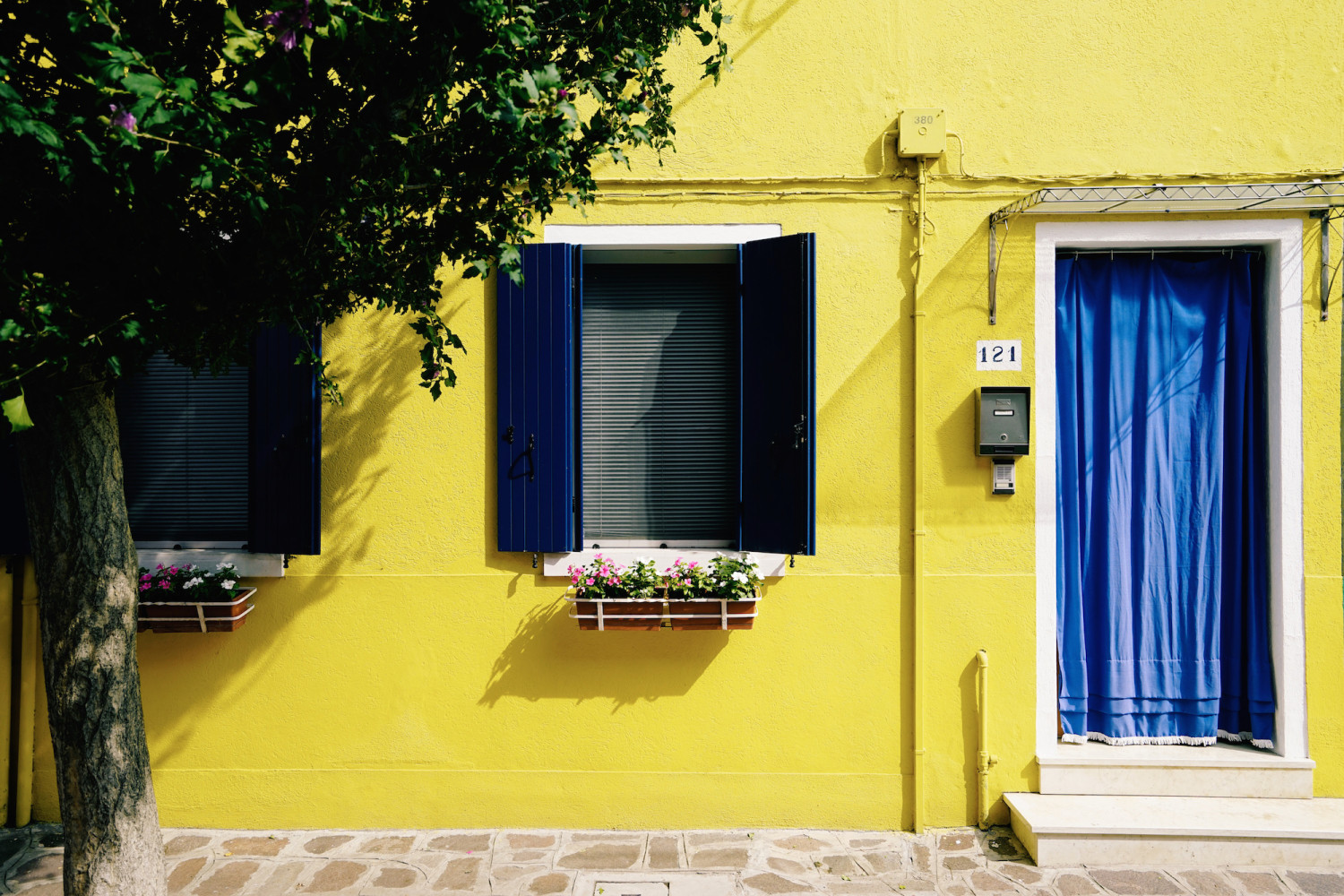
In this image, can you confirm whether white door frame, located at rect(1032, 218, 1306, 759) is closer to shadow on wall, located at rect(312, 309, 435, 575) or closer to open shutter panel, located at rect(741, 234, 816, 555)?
open shutter panel, located at rect(741, 234, 816, 555)

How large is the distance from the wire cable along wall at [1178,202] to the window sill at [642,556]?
67.5 inches

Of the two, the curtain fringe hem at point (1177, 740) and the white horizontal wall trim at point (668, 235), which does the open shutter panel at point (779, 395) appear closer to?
the white horizontal wall trim at point (668, 235)

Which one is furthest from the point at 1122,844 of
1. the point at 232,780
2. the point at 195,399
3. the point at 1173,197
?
the point at 195,399

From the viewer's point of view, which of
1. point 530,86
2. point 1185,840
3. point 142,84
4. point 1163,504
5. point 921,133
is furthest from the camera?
point 1163,504

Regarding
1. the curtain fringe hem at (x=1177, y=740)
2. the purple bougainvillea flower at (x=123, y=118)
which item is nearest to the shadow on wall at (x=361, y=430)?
the purple bougainvillea flower at (x=123, y=118)

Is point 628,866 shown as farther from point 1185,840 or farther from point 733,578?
point 1185,840

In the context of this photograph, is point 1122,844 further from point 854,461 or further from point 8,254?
point 8,254

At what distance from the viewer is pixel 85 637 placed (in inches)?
104

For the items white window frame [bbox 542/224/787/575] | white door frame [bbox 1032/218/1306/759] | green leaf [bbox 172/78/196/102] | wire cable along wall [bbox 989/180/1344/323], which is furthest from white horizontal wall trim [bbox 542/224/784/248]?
green leaf [bbox 172/78/196/102]

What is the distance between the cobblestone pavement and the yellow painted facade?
0.12 meters

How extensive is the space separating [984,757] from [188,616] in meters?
4.09

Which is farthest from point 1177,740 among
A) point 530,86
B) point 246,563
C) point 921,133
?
point 246,563

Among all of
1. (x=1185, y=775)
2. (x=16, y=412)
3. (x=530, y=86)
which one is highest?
(x=530, y=86)

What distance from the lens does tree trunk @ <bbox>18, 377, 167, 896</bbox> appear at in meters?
2.64
